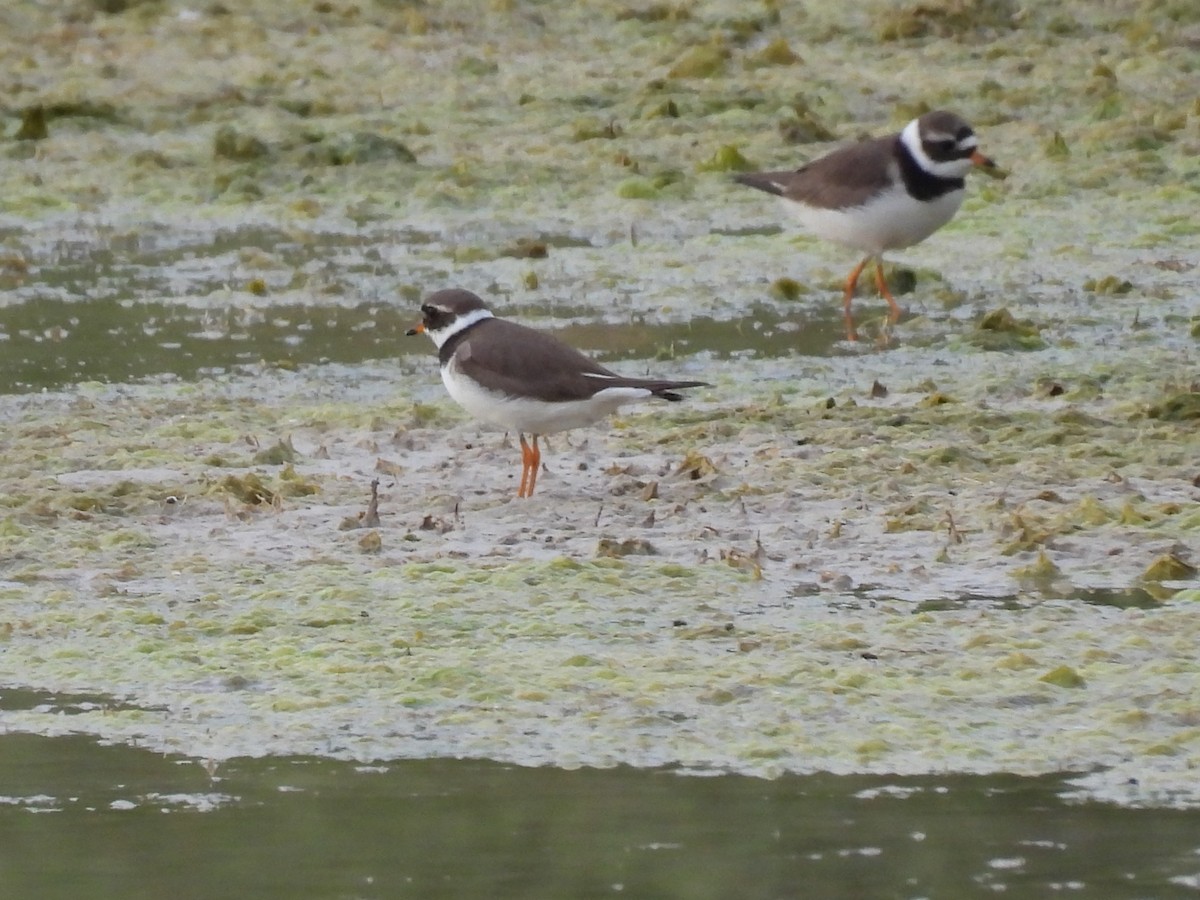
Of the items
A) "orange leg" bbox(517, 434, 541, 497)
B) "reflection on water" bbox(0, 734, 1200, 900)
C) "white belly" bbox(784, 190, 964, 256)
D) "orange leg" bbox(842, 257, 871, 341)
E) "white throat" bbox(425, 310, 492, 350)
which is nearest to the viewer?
"reflection on water" bbox(0, 734, 1200, 900)

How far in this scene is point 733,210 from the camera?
43.4 feet

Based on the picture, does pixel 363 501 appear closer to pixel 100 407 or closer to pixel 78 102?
pixel 100 407

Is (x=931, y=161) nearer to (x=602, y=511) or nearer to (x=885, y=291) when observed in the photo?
(x=885, y=291)

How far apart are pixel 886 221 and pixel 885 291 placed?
0.31 metres

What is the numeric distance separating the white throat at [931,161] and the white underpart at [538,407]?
3558mm

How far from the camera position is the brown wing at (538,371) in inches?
311

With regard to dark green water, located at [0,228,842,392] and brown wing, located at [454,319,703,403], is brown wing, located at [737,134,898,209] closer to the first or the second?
dark green water, located at [0,228,842,392]

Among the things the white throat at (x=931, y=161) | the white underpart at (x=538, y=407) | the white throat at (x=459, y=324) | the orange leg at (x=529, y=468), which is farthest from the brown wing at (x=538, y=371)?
the white throat at (x=931, y=161)

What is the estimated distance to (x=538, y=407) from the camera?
26.0 ft

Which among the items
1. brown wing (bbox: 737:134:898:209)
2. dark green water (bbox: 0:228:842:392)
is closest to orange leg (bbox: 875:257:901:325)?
dark green water (bbox: 0:228:842:392)

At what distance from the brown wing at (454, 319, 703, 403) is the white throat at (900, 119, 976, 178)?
3.43 metres

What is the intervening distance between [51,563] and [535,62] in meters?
10.3

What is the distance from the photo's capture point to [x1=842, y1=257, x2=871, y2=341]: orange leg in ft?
34.7

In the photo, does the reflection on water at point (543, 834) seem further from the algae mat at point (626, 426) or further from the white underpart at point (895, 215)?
the white underpart at point (895, 215)
